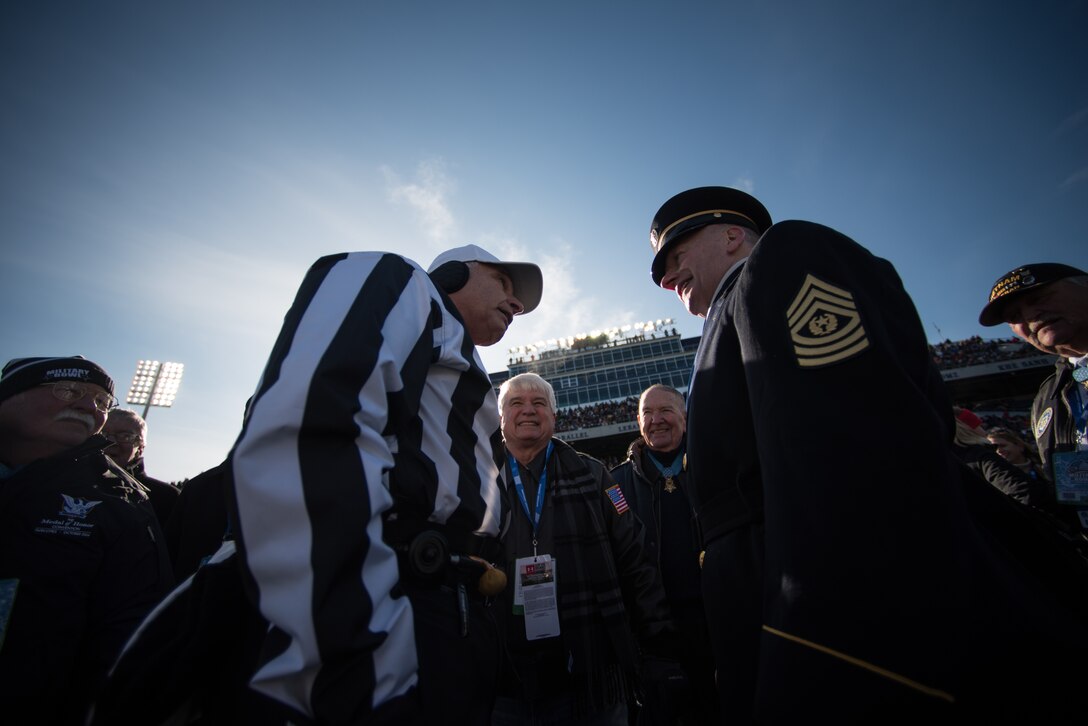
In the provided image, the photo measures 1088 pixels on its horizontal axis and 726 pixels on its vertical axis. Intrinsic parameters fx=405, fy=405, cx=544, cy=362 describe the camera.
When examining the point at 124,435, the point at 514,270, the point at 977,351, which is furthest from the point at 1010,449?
the point at 977,351

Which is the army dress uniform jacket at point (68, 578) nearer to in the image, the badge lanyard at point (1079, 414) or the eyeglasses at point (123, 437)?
the eyeglasses at point (123, 437)

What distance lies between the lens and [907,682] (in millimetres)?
776

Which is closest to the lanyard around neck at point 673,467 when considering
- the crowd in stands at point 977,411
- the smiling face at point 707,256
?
the smiling face at point 707,256

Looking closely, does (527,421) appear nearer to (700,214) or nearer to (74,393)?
(700,214)

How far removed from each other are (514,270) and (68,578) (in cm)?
264

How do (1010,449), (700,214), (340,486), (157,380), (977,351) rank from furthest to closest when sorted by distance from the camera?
(977,351) < (157,380) < (1010,449) < (700,214) < (340,486)

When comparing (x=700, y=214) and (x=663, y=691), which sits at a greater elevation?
(x=700, y=214)

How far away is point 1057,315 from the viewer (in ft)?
10.4

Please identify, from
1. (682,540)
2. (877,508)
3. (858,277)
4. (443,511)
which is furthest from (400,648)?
(682,540)

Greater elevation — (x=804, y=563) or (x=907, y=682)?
(x=804, y=563)

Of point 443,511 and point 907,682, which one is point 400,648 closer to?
point 443,511

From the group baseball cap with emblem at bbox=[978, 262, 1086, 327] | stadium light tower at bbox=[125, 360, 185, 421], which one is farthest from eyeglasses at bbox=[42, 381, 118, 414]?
stadium light tower at bbox=[125, 360, 185, 421]

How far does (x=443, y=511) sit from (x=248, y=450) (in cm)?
59

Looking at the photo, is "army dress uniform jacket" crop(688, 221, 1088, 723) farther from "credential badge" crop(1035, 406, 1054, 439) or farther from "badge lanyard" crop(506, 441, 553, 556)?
"credential badge" crop(1035, 406, 1054, 439)
